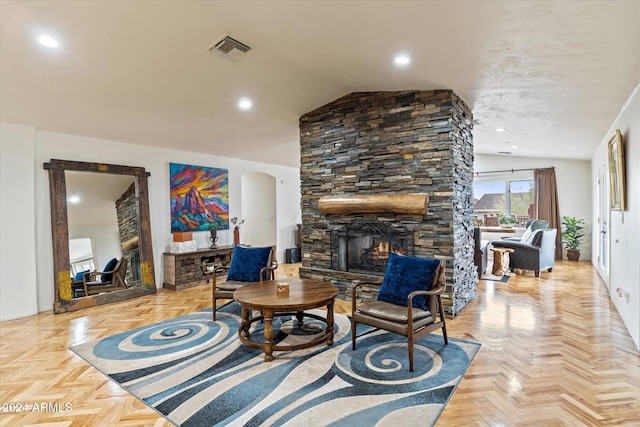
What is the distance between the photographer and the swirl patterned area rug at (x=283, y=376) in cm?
212

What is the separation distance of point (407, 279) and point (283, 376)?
1.34 metres

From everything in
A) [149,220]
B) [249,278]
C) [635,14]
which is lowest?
[249,278]

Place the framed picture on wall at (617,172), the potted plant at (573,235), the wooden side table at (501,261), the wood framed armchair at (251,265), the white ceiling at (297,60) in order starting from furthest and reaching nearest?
1. the potted plant at (573,235)
2. the wooden side table at (501,261)
3. the wood framed armchair at (251,265)
4. the framed picture on wall at (617,172)
5. the white ceiling at (297,60)

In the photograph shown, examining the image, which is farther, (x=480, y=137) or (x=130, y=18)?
(x=480, y=137)

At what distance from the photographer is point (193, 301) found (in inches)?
190

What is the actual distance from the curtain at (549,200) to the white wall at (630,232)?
14.5 ft

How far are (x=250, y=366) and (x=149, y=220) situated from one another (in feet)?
12.1

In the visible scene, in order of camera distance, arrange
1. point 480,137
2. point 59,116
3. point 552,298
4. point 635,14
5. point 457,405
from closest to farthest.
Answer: point 635,14, point 457,405, point 59,116, point 552,298, point 480,137

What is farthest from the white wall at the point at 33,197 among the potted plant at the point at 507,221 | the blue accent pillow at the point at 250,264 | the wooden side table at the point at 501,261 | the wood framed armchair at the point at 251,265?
the potted plant at the point at 507,221

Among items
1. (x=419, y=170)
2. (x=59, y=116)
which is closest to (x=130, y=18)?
(x=59, y=116)

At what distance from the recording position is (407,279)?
3061 mm

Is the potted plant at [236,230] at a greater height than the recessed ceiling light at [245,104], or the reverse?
the recessed ceiling light at [245,104]

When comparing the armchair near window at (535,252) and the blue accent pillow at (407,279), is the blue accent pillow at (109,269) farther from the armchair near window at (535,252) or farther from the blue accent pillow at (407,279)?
the armchair near window at (535,252)

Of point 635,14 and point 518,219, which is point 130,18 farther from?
point 518,219
